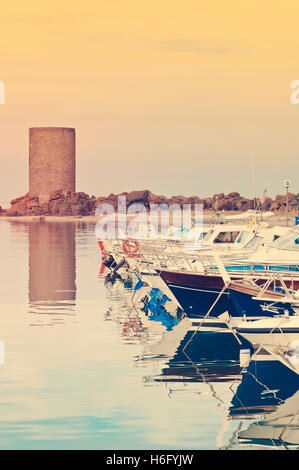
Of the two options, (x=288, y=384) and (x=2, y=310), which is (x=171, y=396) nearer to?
(x=288, y=384)

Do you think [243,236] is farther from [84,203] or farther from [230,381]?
[84,203]

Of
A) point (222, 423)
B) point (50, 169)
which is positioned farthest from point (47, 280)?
point (50, 169)

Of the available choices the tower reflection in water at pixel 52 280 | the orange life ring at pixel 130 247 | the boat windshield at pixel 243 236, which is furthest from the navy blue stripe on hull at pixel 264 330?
the boat windshield at pixel 243 236

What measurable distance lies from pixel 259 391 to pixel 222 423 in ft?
6.80

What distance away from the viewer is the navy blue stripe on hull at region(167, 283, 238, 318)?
22.0 metres

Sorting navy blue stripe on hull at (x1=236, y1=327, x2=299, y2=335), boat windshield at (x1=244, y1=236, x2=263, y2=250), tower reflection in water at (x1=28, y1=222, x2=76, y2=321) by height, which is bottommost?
tower reflection in water at (x1=28, y1=222, x2=76, y2=321)

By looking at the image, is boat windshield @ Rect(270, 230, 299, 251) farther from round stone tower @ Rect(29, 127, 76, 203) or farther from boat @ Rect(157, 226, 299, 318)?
round stone tower @ Rect(29, 127, 76, 203)

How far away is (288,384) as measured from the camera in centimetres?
1672

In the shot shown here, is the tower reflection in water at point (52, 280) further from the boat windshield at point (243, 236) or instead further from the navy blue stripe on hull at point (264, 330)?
the navy blue stripe on hull at point (264, 330)

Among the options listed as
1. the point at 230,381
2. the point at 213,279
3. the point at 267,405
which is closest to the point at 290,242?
the point at 213,279

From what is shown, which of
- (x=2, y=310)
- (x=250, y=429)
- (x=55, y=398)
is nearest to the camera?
(x=250, y=429)

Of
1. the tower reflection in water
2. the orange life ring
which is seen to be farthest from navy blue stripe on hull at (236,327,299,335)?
the orange life ring

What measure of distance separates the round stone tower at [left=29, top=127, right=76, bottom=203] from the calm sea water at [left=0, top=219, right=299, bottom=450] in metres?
106

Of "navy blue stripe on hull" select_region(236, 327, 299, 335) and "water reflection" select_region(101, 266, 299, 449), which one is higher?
"navy blue stripe on hull" select_region(236, 327, 299, 335)
